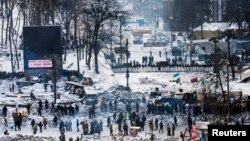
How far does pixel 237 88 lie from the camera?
51.8 m

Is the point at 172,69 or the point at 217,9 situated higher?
the point at 217,9

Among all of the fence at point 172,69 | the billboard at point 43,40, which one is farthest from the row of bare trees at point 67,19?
the billboard at point 43,40

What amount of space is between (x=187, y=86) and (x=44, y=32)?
48.1ft

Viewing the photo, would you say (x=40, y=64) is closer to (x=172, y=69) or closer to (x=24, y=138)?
(x=24, y=138)

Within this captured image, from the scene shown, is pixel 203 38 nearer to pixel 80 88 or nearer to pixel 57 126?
pixel 80 88

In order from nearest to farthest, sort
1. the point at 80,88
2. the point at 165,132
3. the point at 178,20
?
1. the point at 165,132
2. the point at 80,88
3. the point at 178,20

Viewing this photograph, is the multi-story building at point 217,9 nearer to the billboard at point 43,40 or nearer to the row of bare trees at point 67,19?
the row of bare trees at point 67,19

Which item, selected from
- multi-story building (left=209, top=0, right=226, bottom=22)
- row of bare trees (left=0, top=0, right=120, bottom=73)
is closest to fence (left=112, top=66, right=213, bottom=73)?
row of bare trees (left=0, top=0, right=120, bottom=73)

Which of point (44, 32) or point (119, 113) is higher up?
point (44, 32)

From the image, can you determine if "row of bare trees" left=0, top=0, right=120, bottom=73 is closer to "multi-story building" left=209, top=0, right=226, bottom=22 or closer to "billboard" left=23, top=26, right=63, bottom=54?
"billboard" left=23, top=26, right=63, bottom=54

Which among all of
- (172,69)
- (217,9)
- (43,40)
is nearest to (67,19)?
(172,69)

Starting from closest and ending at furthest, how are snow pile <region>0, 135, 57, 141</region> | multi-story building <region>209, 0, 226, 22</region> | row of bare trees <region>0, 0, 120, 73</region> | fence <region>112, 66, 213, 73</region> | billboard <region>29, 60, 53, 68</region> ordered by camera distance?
snow pile <region>0, 135, 57, 141</region>, billboard <region>29, 60, 53, 68</region>, row of bare trees <region>0, 0, 120, 73</region>, fence <region>112, 66, 213, 73</region>, multi-story building <region>209, 0, 226, 22</region>

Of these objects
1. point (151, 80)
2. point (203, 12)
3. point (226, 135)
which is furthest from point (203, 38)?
point (226, 135)

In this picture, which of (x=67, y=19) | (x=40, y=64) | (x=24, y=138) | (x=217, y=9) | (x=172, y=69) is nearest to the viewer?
(x=24, y=138)
